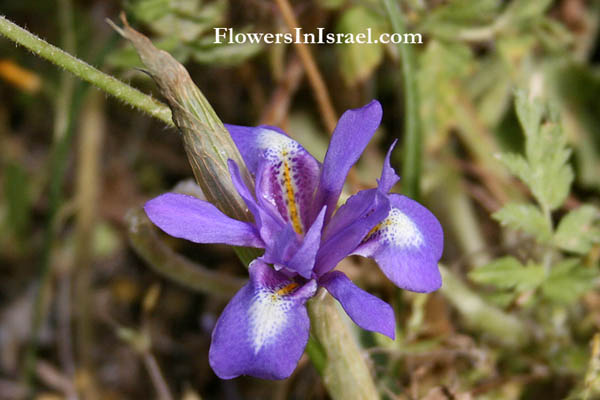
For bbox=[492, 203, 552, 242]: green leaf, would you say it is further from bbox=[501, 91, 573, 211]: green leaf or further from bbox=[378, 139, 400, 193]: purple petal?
bbox=[378, 139, 400, 193]: purple petal

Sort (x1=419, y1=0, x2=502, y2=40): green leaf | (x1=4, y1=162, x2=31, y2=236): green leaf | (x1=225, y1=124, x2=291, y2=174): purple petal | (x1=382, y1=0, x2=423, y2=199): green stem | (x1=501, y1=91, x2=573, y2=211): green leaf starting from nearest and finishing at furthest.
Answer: (x1=225, y1=124, x2=291, y2=174): purple petal, (x1=501, y1=91, x2=573, y2=211): green leaf, (x1=382, y1=0, x2=423, y2=199): green stem, (x1=419, y1=0, x2=502, y2=40): green leaf, (x1=4, y1=162, x2=31, y2=236): green leaf

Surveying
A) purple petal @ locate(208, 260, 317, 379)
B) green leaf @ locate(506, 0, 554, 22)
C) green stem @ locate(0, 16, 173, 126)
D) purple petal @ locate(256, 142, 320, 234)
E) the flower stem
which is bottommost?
the flower stem

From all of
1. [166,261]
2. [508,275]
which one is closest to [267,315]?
[166,261]

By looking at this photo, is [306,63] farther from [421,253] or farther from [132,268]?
[132,268]

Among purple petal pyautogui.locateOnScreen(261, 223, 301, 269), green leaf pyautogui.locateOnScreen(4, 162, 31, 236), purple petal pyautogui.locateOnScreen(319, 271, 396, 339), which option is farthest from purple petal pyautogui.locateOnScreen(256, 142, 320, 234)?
green leaf pyautogui.locateOnScreen(4, 162, 31, 236)

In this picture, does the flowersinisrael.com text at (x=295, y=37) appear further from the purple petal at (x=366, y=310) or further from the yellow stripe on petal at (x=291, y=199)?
the purple petal at (x=366, y=310)

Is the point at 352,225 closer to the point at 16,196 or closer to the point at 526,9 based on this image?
the point at 526,9

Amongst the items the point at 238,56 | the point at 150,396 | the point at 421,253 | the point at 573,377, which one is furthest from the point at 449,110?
the point at 150,396
